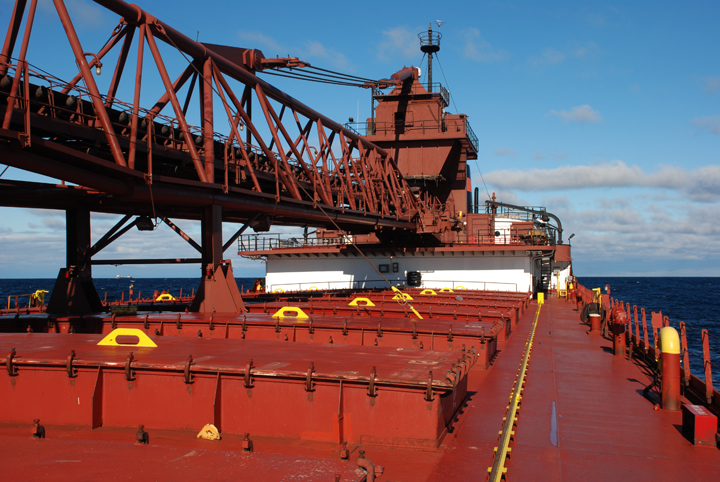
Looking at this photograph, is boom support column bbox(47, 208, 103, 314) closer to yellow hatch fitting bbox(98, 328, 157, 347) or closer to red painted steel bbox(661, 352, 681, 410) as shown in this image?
yellow hatch fitting bbox(98, 328, 157, 347)

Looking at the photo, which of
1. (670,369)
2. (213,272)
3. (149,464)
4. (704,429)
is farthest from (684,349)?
(213,272)

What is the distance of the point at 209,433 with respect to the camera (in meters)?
7.38

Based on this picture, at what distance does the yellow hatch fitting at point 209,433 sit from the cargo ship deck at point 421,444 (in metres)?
0.09

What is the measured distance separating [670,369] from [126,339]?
33.9 ft

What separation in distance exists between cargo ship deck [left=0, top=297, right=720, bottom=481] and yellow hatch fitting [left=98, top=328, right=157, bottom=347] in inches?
19.1

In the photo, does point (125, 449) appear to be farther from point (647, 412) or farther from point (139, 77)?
point (139, 77)

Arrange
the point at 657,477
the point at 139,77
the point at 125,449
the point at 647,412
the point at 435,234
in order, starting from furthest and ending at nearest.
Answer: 1. the point at 435,234
2. the point at 139,77
3. the point at 647,412
4. the point at 657,477
5. the point at 125,449

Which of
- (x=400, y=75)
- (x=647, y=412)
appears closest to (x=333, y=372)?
(x=647, y=412)

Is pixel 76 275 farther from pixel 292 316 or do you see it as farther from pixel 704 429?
pixel 704 429

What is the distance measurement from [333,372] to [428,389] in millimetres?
1393

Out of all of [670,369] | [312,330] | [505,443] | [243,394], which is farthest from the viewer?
[312,330]

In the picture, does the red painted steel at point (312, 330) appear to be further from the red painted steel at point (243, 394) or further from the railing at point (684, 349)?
the red painted steel at point (243, 394)

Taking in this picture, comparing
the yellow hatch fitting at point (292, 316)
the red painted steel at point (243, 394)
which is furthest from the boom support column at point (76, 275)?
the red painted steel at point (243, 394)

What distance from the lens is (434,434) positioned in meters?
7.22
